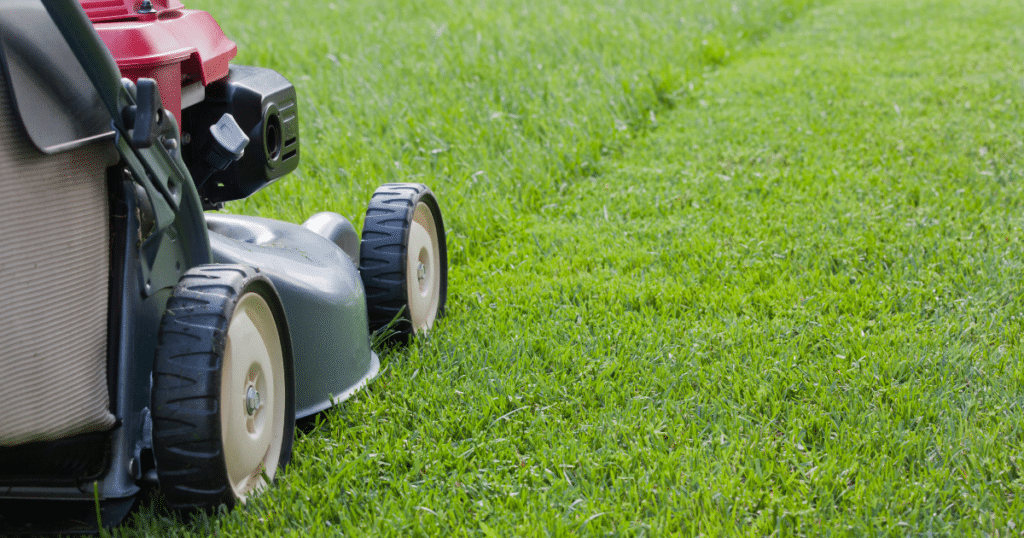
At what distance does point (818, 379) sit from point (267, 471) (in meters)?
1.20

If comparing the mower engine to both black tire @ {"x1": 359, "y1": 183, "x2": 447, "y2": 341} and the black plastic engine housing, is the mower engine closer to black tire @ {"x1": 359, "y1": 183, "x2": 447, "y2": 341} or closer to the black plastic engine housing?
the black plastic engine housing

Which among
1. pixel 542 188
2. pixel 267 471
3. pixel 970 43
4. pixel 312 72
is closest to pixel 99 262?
pixel 267 471

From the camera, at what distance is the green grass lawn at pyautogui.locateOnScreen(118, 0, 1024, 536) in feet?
5.60

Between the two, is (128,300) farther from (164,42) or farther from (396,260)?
(396,260)

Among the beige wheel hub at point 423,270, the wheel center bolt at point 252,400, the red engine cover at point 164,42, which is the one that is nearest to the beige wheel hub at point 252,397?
the wheel center bolt at point 252,400

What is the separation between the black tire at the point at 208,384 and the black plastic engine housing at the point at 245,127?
→ 506mm

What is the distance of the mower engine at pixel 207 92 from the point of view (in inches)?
66.9

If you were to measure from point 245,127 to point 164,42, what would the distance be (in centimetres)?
33

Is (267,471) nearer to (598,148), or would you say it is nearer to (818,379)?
(818,379)

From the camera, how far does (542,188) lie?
3.67 metres

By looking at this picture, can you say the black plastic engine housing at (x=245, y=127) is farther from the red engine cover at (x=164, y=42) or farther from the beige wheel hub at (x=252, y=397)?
the beige wheel hub at (x=252, y=397)

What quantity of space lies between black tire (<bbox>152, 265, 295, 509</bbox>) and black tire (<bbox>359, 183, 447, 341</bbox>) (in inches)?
22.9

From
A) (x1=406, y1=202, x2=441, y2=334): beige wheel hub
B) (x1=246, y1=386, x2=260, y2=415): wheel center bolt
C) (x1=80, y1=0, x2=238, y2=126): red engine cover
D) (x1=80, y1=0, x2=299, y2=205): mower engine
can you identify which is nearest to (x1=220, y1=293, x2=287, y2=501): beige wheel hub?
(x1=246, y1=386, x2=260, y2=415): wheel center bolt

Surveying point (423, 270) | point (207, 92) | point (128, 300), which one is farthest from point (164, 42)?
point (423, 270)
